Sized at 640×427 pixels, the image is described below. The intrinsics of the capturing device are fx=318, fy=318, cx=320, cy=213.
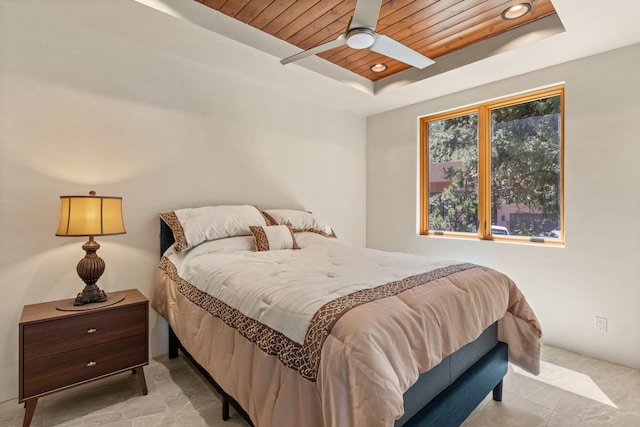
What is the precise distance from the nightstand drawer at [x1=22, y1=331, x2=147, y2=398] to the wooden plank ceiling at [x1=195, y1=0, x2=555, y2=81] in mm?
2376

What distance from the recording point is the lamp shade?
1.87 metres

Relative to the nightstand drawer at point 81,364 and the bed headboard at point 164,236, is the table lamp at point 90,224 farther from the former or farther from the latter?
the bed headboard at point 164,236

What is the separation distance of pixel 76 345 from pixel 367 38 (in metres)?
2.48

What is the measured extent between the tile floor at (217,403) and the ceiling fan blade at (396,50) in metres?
2.32

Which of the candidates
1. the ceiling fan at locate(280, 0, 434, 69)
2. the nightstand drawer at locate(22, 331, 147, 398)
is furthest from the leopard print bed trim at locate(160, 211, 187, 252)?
the ceiling fan at locate(280, 0, 434, 69)

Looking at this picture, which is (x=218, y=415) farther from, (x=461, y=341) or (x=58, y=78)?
(x=58, y=78)

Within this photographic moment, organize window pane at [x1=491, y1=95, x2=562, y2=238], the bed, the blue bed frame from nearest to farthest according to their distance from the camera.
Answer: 1. the bed
2. the blue bed frame
3. window pane at [x1=491, y1=95, x2=562, y2=238]

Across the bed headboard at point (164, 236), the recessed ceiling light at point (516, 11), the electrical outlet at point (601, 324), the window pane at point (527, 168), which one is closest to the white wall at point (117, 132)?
the bed headboard at point (164, 236)

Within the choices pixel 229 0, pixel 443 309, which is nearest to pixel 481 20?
pixel 229 0

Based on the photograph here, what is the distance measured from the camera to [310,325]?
121 cm

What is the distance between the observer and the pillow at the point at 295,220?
10.0 ft

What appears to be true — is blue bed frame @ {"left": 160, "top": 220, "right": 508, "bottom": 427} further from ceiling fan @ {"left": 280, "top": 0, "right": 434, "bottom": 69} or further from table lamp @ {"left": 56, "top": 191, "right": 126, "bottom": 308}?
ceiling fan @ {"left": 280, "top": 0, "right": 434, "bottom": 69}

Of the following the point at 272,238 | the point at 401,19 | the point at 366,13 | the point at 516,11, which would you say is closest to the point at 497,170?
the point at 516,11

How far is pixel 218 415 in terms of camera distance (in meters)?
1.84
